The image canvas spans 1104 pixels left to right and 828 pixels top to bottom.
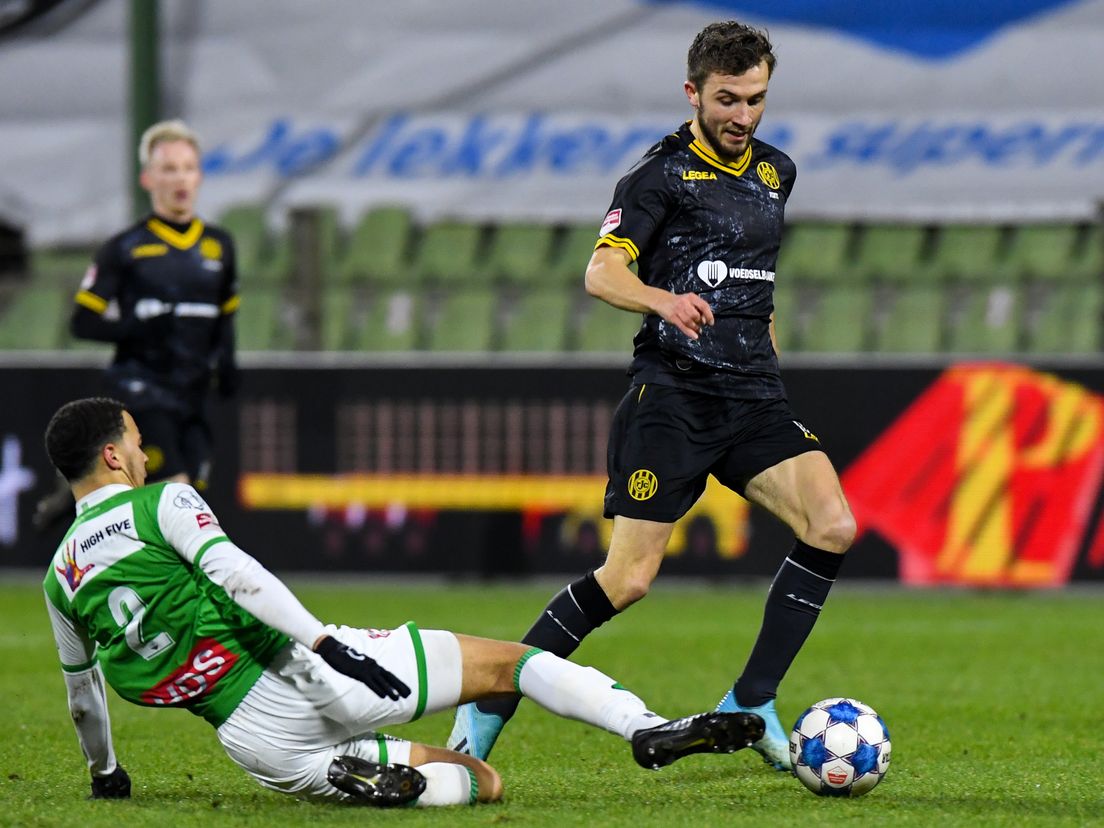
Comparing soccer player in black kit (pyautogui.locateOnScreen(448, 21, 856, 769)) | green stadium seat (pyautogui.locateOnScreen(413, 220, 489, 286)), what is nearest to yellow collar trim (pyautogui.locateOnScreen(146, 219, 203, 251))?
soccer player in black kit (pyautogui.locateOnScreen(448, 21, 856, 769))

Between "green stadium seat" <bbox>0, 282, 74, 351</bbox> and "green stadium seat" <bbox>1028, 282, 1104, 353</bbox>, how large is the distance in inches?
266

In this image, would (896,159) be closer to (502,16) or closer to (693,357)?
(502,16)

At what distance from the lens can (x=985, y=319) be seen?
41.0ft

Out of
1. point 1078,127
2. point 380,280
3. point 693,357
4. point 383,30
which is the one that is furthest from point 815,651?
point 383,30

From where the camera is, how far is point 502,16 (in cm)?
1470

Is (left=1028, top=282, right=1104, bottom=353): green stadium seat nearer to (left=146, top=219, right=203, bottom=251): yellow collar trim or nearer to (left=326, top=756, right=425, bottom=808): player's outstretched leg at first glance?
(left=146, top=219, right=203, bottom=251): yellow collar trim

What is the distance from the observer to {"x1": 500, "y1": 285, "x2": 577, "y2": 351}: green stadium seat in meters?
12.8

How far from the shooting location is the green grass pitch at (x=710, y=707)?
445 centimetres

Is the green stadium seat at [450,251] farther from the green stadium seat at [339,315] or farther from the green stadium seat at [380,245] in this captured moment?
the green stadium seat at [339,315]

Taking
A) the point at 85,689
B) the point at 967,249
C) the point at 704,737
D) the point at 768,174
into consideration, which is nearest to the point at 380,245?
the point at 967,249

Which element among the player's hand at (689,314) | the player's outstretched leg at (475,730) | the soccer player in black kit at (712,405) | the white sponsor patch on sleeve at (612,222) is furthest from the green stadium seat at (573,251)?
the player's hand at (689,314)

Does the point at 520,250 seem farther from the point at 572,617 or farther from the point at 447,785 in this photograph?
the point at 447,785

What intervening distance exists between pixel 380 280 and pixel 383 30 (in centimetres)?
260

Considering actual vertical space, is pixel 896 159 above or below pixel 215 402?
above
